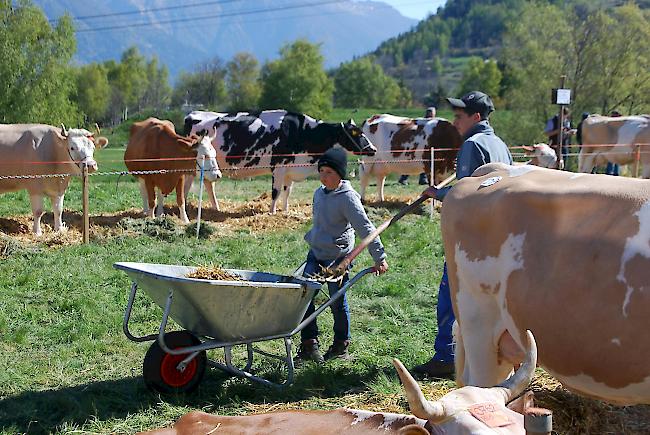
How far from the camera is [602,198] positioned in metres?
3.54

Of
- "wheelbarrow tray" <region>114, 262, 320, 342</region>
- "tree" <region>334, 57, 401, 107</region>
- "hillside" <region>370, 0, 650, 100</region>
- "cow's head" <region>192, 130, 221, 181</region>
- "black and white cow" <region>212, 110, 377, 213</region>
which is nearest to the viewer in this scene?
"wheelbarrow tray" <region>114, 262, 320, 342</region>

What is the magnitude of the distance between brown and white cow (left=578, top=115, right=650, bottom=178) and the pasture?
7899 millimetres

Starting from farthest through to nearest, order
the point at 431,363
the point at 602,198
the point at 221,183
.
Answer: the point at 221,183
the point at 431,363
the point at 602,198

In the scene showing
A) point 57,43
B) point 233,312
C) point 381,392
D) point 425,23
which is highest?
point 425,23

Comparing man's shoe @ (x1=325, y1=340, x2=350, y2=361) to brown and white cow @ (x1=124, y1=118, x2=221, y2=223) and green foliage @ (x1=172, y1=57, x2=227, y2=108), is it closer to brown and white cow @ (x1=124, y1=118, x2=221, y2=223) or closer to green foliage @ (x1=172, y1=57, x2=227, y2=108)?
brown and white cow @ (x1=124, y1=118, x2=221, y2=223)

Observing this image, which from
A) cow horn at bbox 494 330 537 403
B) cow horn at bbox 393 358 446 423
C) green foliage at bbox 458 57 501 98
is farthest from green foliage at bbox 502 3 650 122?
green foliage at bbox 458 57 501 98

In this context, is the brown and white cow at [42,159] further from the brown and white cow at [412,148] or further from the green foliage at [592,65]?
the green foliage at [592,65]

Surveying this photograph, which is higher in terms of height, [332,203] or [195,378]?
[332,203]

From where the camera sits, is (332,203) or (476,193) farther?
(332,203)

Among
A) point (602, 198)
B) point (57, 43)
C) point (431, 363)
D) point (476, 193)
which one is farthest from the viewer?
point (57, 43)

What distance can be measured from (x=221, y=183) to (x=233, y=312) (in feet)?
50.7

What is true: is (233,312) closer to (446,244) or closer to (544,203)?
(446,244)

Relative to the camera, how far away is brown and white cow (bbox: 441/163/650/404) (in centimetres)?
335

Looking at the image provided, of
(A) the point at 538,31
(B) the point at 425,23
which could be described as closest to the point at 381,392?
(A) the point at 538,31
